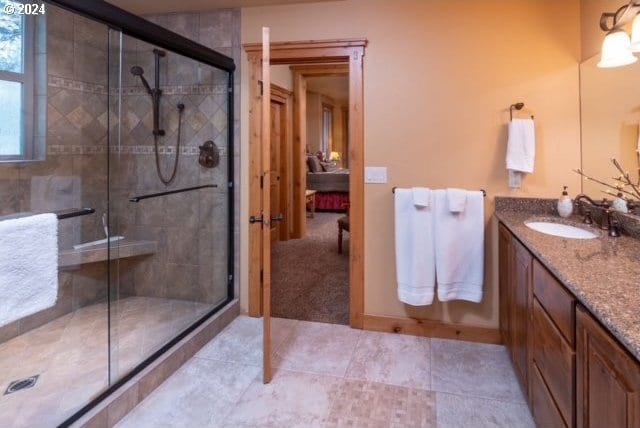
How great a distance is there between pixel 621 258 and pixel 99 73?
135 inches

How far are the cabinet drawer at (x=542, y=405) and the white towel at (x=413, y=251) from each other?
1.01 m

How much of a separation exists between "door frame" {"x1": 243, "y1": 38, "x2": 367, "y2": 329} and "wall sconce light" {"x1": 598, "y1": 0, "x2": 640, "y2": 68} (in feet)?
4.83

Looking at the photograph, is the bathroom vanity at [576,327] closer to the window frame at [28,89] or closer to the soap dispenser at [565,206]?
the soap dispenser at [565,206]

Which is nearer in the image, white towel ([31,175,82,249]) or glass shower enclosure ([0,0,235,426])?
glass shower enclosure ([0,0,235,426])

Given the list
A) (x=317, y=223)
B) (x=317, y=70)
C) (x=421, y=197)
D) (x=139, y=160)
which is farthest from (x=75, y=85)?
Answer: (x=317, y=223)

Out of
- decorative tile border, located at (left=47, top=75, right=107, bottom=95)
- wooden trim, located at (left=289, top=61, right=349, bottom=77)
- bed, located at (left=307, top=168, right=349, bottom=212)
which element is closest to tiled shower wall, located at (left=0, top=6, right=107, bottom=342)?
decorative tile border, located at (left=47, top=75, right=107, bottom=95)

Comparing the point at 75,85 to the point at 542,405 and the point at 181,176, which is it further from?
the point at 542,405

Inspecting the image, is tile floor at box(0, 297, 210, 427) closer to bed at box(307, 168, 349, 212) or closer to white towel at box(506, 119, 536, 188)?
white towel at box(506, 119, 536, 188)

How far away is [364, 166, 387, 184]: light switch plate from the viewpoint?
2977 mm

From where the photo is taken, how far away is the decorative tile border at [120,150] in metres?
2.92

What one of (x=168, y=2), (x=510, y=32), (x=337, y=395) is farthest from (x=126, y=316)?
(x=510, y=32)

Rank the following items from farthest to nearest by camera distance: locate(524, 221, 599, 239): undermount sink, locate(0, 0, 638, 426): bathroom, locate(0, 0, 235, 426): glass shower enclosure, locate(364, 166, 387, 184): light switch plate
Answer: locate(364, 166, 387, 184): light switch plate < locate(0, 0, 638, 426): bathroom < locate(0, 0, 235, 426): glass shower enclosure < locate(524, 221, 599, 239): undermount sink

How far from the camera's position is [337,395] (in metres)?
2.21

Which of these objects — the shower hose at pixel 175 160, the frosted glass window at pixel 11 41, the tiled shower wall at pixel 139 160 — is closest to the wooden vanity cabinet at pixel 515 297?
the tiled shower wall at pixel 139 160
